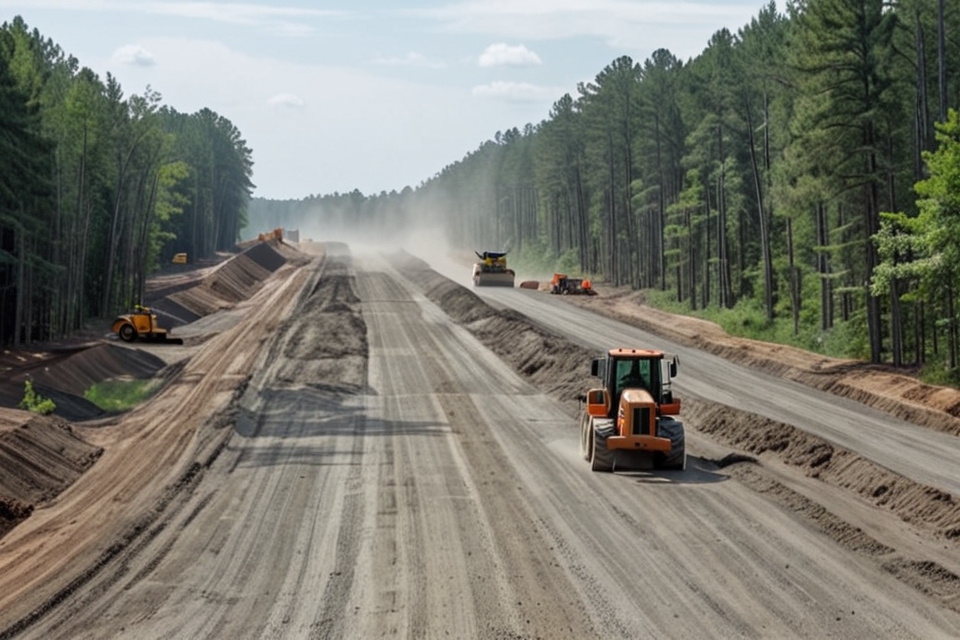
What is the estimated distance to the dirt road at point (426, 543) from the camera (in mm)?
14141

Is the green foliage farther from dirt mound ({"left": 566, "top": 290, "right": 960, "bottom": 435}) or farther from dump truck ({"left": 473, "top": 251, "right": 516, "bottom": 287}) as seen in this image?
dump truck ({"left": 473, "top": 251, "right": 516, "bottom": 287})

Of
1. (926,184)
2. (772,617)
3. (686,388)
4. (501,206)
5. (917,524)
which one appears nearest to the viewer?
(772,617)

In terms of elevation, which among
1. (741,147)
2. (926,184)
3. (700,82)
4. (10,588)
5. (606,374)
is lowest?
(10,588)

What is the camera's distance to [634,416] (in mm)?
22766

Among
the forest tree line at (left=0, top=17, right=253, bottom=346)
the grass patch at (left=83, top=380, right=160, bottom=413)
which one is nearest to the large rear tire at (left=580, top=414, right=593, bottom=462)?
the grass patch at (left=83, top=380, right=160, bottom=413)

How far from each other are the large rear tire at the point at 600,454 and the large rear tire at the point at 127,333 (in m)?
35.0

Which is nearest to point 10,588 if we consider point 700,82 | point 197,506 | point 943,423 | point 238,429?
point 197,506

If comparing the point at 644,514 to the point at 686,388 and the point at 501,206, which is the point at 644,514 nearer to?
the point at 686,388

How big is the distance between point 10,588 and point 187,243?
376 ft

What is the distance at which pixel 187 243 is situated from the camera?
415 feet

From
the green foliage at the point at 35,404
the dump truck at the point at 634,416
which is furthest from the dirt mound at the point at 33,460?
the dump truck at the point at 634,416

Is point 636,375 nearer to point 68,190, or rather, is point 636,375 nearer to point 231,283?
point 68,190

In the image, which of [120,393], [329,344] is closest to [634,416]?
[329,344]

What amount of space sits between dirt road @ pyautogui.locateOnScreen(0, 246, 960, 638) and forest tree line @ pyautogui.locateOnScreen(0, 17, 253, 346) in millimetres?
18143
